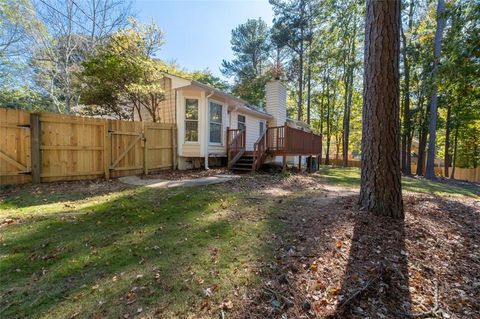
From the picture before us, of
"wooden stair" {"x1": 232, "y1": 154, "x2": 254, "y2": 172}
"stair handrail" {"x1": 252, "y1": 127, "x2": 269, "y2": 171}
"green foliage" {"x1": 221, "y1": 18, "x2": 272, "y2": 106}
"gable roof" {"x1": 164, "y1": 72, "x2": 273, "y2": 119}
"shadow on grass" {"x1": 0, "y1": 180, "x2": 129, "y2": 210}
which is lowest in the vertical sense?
"shadow on grass" {"x1": 0, "y1": 180, "x2": 129, "y2": 210}

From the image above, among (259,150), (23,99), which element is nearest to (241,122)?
(259,150)

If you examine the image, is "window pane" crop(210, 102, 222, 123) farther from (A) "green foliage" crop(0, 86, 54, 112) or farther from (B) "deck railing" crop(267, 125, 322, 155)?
(A) "green foliage" crop(0, 86, 54, 112)

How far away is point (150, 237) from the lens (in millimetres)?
3602

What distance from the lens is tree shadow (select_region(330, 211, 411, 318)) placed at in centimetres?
235

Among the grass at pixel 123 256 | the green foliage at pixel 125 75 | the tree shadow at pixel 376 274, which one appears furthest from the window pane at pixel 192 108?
the tree shadow at pixel 376 274

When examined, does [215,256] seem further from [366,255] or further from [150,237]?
[366,255]

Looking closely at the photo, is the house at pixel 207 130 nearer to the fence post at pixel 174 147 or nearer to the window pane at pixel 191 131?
the window pane at pixel 191 131

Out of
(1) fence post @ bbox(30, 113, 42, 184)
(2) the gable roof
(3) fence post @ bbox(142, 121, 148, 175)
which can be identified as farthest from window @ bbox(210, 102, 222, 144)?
(1) fence post @ bbox(30, 113, 42, 184)

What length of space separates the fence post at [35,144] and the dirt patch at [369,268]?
20.8 ft

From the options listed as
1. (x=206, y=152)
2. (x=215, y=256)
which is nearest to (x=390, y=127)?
(x=215, y=256)

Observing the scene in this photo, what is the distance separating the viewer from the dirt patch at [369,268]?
7.77ft

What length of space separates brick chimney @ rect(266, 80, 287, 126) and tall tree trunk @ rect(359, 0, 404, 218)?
39.2ft

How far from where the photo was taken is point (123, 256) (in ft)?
10.1

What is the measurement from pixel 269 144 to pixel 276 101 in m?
6.11
